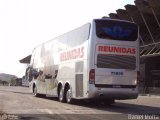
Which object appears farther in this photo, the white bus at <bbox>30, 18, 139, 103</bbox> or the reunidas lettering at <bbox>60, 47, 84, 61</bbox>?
the reunidas lettering at <bbox>60, 47, 84, 61</bbox>

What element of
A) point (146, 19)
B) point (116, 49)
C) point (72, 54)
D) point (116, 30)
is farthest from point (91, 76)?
point (146, 19)

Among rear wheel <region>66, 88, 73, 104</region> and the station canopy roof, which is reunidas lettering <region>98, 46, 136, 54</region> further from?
the station canopy roof

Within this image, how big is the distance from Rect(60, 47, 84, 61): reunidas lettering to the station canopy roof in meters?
18.9

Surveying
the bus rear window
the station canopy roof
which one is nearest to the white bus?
the bus rear window

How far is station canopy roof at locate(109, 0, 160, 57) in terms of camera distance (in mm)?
44144

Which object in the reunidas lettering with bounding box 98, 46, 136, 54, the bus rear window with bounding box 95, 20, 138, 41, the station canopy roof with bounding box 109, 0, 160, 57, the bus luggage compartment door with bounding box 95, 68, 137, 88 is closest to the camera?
the bus luggage compartment door with bounding box 95, 68, 137, 88

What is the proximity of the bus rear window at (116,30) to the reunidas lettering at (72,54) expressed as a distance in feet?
4.76

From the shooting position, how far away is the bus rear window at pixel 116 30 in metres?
20.4

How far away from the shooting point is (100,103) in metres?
24.0

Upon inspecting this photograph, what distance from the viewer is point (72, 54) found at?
22.8 meters

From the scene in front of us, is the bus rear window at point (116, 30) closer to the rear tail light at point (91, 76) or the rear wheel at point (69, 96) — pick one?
the rear tail light at point (91, 76)

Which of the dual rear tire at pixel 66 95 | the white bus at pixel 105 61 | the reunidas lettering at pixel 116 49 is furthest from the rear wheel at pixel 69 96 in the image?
the reunidas lettering at pixel 116 49

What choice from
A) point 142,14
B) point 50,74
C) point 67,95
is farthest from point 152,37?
point 67,95

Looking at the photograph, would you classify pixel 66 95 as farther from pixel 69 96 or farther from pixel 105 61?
pixel 105 61
